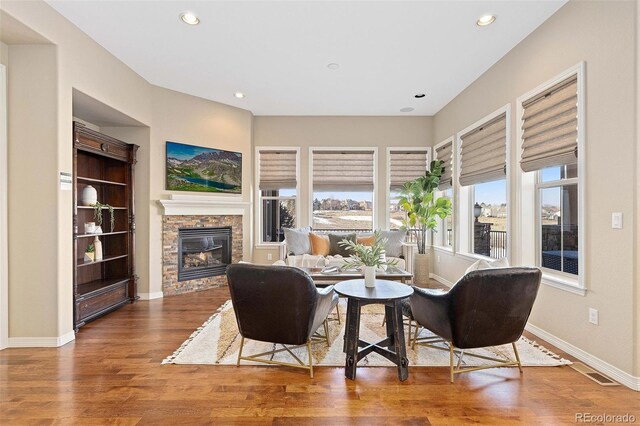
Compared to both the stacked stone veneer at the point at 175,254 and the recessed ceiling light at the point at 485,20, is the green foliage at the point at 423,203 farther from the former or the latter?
the stacked stone veneer at the point at 175,254

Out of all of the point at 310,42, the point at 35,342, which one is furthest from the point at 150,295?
the point at 310,42

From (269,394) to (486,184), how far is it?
13.2 feet

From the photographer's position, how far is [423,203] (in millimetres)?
5625

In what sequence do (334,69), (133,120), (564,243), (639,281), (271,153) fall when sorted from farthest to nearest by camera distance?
(271,153)
(133,120)
(334,69)
(564,243)
(639,281)

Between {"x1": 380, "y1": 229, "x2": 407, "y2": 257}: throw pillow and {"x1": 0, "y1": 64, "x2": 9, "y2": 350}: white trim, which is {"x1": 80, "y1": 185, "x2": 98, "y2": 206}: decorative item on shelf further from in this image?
{"x1": 380, "y1": 229, "x2": 407, "y2": 257}: throw pillow

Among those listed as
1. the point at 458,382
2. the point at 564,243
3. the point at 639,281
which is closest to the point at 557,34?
the point at 564,243

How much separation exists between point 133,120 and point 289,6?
2.89 metres

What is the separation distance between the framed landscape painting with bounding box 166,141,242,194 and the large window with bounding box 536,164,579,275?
4597 millimetres

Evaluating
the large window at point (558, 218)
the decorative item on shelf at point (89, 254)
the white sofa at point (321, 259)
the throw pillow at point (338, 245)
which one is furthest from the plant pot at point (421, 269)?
the decorative item on shelf at point (89, 254)

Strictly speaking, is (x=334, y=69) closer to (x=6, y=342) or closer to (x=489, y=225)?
(x=489, y=225)

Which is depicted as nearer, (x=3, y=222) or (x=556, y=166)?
(x=3, y=222)

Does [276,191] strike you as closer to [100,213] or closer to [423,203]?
[423,203]

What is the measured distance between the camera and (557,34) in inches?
117

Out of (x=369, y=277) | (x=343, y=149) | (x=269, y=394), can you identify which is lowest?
(x=269, y=394)
